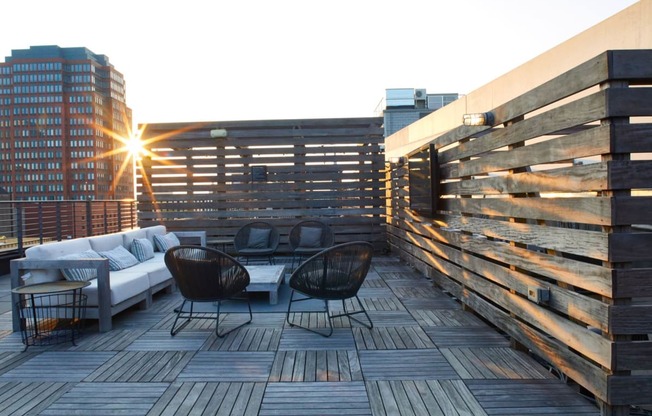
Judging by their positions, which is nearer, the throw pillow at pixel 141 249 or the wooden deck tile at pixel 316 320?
the wooden deck tile at pixel 316 320

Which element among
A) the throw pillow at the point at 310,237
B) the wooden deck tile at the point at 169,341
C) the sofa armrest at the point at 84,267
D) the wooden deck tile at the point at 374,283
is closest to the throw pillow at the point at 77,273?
the sofa armrest at the point at 84,267

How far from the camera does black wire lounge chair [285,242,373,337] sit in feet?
11.9

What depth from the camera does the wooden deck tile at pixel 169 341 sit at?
335 cm

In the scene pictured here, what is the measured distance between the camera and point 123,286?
404cm

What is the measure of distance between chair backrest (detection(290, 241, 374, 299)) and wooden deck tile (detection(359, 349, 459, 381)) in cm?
69

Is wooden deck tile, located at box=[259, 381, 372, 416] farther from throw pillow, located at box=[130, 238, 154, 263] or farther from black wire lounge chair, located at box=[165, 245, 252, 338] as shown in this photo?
throw pillow, located at box=[130, 238, 154, 263]

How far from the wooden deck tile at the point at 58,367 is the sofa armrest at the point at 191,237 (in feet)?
11.7

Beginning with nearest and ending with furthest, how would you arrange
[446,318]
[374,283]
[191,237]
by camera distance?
[446,318] < [374,283] < [191,237]

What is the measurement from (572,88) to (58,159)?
107923mm

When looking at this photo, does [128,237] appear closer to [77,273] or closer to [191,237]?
[191,237]

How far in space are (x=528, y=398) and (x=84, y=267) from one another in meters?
3.69

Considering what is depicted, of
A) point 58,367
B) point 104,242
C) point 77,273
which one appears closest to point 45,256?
point 77,273

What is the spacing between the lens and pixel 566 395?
2469 millimetres

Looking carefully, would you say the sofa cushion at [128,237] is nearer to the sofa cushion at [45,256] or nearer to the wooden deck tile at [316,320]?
the sofa cushion at [45,256]
